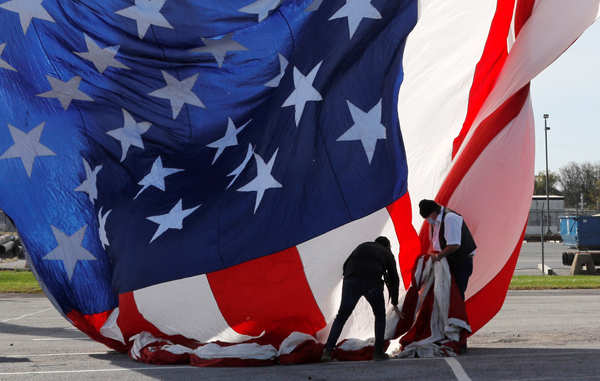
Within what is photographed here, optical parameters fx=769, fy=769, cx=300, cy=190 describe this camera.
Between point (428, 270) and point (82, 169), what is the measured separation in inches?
174

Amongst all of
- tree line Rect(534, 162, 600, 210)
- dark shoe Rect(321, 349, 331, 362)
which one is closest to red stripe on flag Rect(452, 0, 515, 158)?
dark shoe Rect(321, 349, 331, 362)

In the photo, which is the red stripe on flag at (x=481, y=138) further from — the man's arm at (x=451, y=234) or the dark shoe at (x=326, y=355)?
the dark shoe at (x=326, y=355)

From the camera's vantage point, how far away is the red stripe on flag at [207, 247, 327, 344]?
332 inches

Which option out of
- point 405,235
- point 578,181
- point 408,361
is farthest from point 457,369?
point 578,181

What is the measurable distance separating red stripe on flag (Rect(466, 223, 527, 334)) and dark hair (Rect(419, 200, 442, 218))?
1214mm

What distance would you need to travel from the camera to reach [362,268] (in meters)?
7.84

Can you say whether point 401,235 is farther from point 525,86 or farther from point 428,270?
point 525,86

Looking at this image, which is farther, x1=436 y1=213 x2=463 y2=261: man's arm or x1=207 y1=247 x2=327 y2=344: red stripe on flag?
x1=207 y1=247 x2=327 y2=344: red stripe on flag

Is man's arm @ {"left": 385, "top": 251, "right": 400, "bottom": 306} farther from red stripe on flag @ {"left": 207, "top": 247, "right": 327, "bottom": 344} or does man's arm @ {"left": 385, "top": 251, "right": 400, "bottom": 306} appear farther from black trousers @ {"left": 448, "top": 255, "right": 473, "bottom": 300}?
red stripe on flag @ {"left": 207, "top": 247, "right": 327, "bottom": 344}

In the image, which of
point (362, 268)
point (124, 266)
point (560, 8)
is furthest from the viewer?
point (124, 266)

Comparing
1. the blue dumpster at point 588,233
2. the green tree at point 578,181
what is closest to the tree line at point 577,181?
the green tree at point 578,181

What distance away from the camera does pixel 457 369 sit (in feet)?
23.1

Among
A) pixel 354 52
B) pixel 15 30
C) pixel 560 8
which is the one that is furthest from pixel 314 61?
pixel 15 30

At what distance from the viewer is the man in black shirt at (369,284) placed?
25.7 feet
